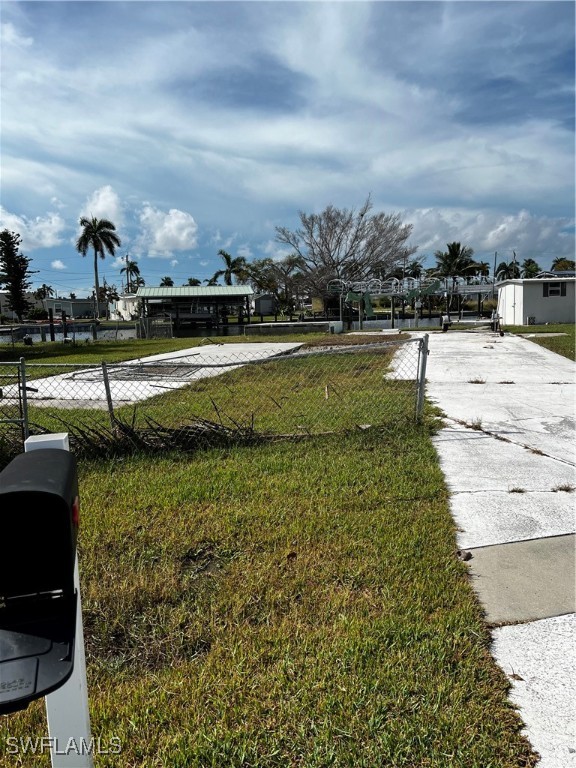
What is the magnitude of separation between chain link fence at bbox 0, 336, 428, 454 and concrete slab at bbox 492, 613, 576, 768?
11.5 ft

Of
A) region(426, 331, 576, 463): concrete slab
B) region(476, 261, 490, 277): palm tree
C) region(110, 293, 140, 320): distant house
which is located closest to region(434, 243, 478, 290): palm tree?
region(476, 261, 490, 277): palm tree

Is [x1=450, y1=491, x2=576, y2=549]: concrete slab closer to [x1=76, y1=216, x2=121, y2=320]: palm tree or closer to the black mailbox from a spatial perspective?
the black mailbox

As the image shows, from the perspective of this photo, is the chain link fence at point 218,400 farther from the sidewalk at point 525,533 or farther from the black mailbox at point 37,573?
the black mailbox at point 37,573

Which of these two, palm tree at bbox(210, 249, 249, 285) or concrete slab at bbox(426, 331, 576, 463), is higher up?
palm tree at bbox(210, 249, 249, 285)

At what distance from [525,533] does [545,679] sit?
4.74 feet

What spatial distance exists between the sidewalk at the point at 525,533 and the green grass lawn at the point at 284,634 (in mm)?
108

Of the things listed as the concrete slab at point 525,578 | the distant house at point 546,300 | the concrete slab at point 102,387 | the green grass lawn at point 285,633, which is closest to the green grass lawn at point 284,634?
the green grass lawn at point 285,633

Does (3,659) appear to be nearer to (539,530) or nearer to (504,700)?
(504,700)

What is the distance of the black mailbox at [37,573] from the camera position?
980mm

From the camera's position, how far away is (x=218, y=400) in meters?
8.41

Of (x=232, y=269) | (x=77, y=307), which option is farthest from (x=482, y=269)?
(x=77, y=307)

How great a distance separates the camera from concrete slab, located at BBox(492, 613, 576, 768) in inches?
73.0

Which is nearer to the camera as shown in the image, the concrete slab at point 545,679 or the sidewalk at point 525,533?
the concrete slab at point 545,679

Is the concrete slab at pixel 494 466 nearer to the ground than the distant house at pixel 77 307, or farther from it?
nearer to the ground
